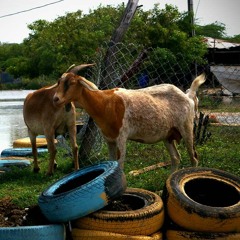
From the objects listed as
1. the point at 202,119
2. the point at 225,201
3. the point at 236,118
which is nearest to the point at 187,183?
the point at 225,201

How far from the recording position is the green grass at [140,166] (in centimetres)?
680

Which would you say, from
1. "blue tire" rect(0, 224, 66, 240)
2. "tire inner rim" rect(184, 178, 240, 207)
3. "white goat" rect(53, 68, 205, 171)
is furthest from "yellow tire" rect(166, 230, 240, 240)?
"white goat" rect(53, 68, 205, 171)

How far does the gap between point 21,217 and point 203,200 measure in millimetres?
1995

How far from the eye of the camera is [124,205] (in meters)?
5.39

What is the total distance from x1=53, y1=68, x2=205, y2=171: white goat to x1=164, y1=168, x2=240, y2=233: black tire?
1.33 metres

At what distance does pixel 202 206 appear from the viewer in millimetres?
4801

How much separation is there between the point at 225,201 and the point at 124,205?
1.11 m

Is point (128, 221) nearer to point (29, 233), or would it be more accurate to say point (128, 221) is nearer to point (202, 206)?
point (202, 206)

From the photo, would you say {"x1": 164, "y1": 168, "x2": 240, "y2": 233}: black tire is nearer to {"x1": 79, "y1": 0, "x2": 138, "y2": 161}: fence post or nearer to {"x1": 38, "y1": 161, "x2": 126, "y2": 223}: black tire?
{"x1": 38, "y1": 161, "x2": 126, "y2": 223}: black tire

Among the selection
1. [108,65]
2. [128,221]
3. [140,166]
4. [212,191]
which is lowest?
[140,166]

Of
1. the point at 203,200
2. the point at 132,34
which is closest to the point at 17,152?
the point at 203,200

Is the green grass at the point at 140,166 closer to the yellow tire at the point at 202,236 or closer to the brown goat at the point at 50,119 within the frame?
the brown goat at the point at 50,119

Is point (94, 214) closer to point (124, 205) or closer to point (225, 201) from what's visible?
point (124, 205)

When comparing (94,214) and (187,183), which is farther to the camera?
(187,183)
